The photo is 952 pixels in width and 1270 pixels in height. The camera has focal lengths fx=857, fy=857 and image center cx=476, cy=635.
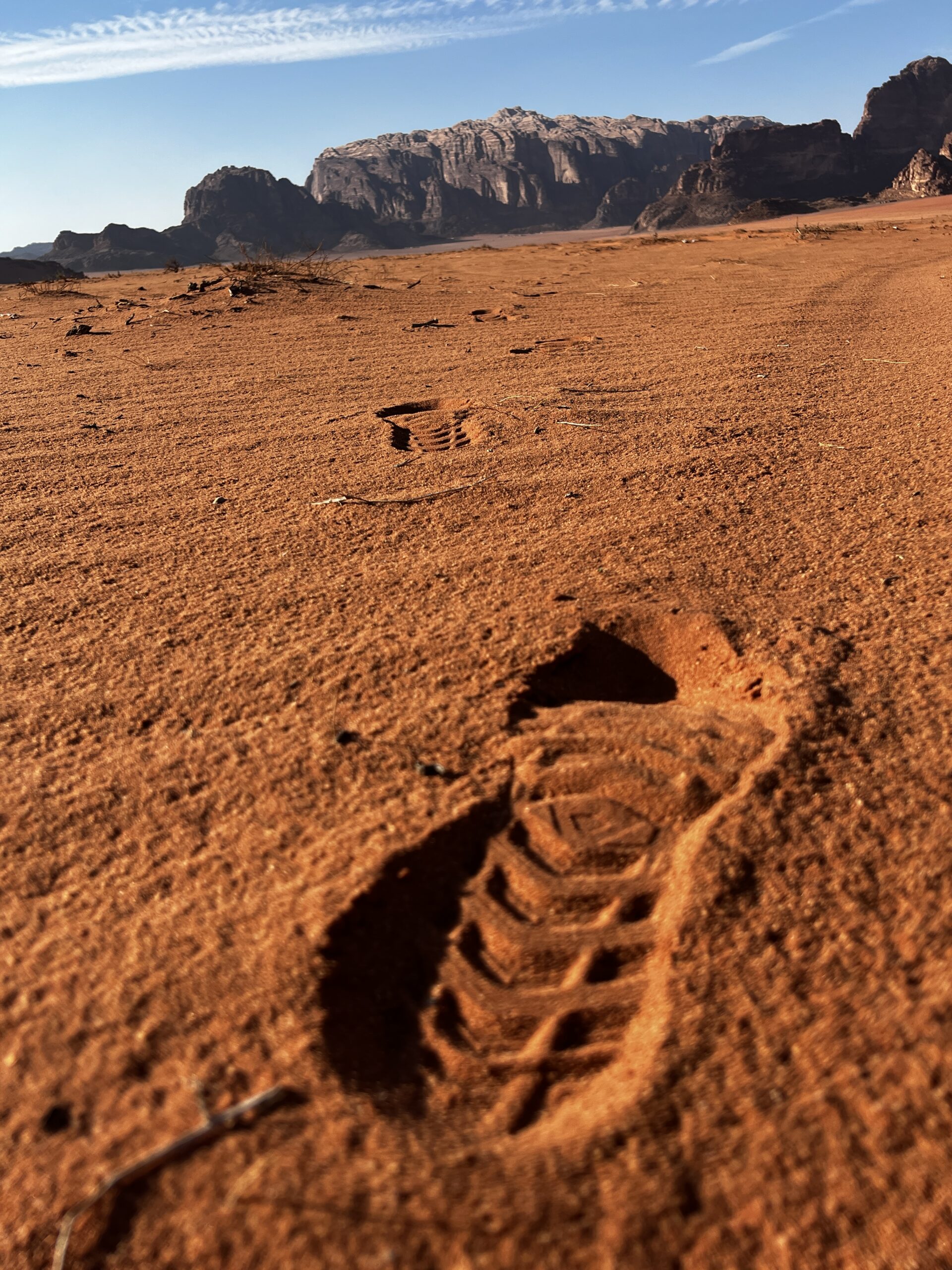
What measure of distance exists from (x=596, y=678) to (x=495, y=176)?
9337cm

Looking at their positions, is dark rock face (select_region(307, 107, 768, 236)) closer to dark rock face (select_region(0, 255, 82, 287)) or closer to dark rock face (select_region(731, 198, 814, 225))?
dark rock face (select_region(731, 198, 814, 225))

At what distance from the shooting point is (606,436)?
13.9 feet

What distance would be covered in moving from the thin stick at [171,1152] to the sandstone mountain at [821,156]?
65.6 m

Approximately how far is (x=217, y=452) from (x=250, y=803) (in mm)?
2919

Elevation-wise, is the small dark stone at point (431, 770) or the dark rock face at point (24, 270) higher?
the dark rock face at point (24, 270)

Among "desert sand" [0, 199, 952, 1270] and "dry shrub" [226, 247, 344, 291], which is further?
"dry shrub" [226, 247, 344, 291]

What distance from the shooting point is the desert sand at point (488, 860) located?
1189 millimetres

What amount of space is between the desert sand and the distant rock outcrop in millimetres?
53676

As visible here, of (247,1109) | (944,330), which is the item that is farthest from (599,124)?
(247,1109)

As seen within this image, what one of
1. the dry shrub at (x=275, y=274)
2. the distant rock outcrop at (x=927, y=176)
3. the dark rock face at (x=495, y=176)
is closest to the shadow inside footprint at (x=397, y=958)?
the dry shrub at (x=275, y=274)

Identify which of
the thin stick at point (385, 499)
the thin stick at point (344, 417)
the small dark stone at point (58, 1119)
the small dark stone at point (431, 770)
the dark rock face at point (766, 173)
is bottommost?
the small dark stone at point (58, 1119)

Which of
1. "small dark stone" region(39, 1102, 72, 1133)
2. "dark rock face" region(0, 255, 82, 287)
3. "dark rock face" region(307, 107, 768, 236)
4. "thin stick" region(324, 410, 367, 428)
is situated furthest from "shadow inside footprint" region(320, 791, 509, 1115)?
"dark rock face" region(307, 107, 768, 236)

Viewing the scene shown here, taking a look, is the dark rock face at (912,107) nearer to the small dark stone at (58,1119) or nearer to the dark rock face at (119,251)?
the dark rock face at (119,251)

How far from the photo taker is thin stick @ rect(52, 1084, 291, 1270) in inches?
45.9
